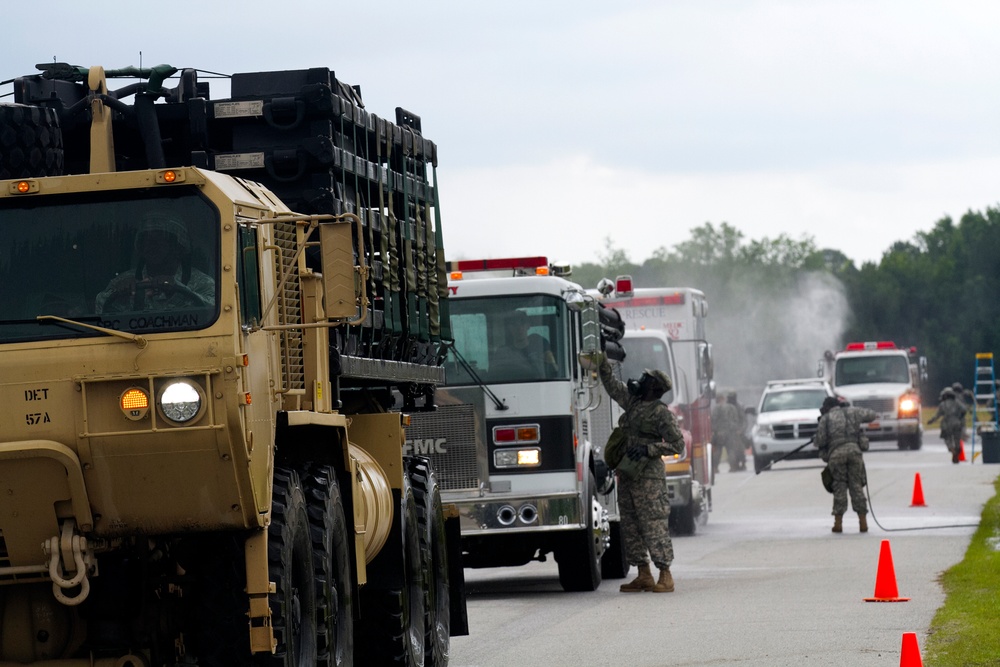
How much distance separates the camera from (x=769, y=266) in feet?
445

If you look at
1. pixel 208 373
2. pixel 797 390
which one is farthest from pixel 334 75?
pixel 797 390

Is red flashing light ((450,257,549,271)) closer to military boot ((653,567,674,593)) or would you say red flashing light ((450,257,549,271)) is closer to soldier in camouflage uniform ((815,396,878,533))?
military boot ((653,567,674,593))

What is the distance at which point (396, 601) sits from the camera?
998 centimetres

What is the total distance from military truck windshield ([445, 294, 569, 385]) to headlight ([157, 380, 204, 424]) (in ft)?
28.4

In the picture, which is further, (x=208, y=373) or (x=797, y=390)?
(x=797, y=390)

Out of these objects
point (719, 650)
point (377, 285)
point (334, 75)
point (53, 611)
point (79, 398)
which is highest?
point (334, 75)

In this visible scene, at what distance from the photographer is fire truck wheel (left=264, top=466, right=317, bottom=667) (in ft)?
24.5

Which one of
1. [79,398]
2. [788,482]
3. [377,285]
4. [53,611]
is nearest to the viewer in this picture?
[79,398]

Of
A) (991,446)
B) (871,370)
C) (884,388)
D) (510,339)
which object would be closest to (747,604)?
(510,339)

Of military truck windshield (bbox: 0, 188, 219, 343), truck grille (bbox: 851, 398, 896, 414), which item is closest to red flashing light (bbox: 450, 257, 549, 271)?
military truck windshield (bbox: 0, 188, 219, 343)

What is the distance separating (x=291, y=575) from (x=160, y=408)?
4.05ft

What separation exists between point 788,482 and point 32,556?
1197 inches

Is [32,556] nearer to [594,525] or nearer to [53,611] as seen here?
[53,611]

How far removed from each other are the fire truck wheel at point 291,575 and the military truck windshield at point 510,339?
24.4 feet
